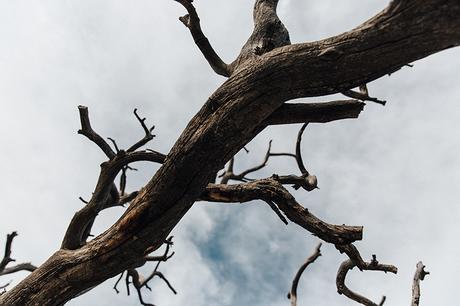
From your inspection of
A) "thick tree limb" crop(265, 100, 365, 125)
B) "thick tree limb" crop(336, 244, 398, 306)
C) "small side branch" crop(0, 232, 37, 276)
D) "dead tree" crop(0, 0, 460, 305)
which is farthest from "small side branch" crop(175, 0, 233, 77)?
"small side branch" crop(0, 232, 37, 276)

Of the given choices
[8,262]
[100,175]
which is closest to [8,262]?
[8,262]

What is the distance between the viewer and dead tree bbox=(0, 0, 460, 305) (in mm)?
2656

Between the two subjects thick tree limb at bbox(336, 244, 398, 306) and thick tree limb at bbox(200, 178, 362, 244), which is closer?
thick tree limb at bbox(200, 178, 362, 244)

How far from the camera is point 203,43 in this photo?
14.6 ft

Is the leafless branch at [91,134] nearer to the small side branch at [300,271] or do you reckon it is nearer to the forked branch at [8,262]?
the forked branch at [8,262]

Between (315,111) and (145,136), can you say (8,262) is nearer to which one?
(145,136)

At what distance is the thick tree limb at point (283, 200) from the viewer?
4.07 m

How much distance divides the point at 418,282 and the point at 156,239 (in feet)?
10.7

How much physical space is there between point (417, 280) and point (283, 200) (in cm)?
219

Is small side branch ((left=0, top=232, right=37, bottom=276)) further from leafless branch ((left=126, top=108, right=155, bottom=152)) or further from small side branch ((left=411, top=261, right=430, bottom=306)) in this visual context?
small side branch ((left=411, top=261, right=430, bottom=306))

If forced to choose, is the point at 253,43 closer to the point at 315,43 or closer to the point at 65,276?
the point at 315,43

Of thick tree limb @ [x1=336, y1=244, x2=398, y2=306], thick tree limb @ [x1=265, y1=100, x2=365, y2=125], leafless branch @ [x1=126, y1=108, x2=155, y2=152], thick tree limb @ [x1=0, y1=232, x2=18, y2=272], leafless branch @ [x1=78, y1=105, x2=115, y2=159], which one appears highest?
leafless branch @ [x1=126, y1=108, x2=155, y2=152]

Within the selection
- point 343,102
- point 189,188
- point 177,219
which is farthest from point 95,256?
point 343,102

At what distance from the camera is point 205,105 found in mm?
3363
